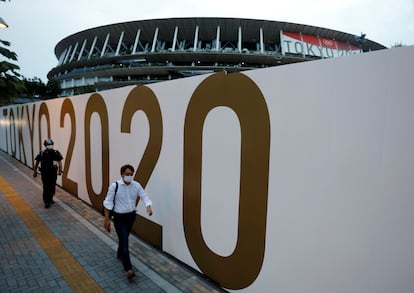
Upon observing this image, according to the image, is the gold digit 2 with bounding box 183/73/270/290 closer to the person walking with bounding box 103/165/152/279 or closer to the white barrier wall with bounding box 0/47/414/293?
the white barrier wall with bounding box 0/47/414/293

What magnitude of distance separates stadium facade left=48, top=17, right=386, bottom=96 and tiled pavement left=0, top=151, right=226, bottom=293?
132 ft

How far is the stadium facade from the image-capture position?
4600 cm

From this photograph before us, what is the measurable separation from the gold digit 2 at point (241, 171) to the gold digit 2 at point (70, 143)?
5460 mm

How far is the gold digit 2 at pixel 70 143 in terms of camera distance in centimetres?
813

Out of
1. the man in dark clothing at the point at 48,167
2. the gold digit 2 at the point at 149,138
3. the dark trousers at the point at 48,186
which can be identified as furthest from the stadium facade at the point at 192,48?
the gold digit 2 at the point at 149,138

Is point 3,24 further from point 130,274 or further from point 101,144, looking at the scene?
point 130,274

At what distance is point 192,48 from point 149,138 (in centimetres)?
4738

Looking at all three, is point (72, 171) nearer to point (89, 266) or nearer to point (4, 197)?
point (4, 197)

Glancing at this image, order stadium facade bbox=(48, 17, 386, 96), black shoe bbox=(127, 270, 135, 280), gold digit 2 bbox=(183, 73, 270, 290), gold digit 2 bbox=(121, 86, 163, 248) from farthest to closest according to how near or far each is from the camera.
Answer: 1. stadium facade bbox=(48, 17, 386, 96)
2. gold digit 2 bbox=(121, 86, 163, 248)
3. black shoe bbox=(127, 270, 135, 280)
4. gold digit 2 bbox=(183, 73, 270, 290)

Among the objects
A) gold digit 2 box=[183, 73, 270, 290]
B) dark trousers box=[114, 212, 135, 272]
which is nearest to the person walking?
dark trousers box=[114, 212, 135, 272]

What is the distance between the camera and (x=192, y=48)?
48750 mm

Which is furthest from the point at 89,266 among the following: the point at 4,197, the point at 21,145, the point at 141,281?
the point at 21,145

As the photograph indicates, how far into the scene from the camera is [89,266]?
4.34 metres

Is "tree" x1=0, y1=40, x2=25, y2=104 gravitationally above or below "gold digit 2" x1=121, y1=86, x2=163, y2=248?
above
